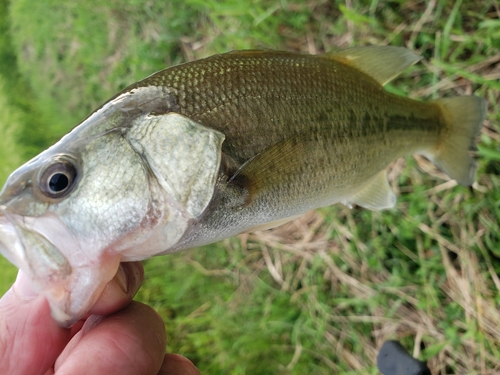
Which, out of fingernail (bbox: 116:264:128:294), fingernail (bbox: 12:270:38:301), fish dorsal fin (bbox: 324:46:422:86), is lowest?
fingernail (bbox: 116:264:128:294)

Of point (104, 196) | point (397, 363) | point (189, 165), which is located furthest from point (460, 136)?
point (104, 196)

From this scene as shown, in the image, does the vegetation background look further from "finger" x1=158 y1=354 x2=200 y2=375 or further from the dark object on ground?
"finger" x1=158 y1=354 x2=200 y2=375

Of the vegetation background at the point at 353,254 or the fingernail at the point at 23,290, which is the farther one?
the vegetation background at the point at 353,254

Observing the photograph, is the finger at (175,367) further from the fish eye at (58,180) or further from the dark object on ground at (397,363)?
the dark object on ground at (397,363)

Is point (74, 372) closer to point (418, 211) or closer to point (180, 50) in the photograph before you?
point (418, 211)

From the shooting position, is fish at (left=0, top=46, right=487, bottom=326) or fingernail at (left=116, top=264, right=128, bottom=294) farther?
fingernail at (left=116, top=264, right=128, bottom=294)

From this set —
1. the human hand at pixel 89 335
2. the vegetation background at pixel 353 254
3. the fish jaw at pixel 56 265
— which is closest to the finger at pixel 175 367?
the human hand at pixel 89 335

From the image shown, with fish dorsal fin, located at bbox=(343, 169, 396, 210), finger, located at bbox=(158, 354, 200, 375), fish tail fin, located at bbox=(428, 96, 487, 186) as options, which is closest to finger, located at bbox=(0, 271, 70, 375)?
finger, located at bbox=(158, 354, 200, 375)

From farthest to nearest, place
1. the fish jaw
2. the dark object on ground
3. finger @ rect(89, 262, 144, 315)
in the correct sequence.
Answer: the dark object on ground
finger @ rect(89, 262, 144, 315)
the fish jaw
